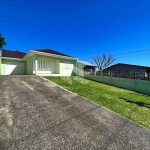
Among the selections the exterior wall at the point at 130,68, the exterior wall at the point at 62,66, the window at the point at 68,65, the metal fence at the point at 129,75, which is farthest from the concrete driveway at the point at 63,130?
the exterior wall at the point at 130,68

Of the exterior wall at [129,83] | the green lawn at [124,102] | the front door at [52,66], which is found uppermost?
the front door at [52,66]

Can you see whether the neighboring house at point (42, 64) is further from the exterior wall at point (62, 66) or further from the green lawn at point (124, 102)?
the green lawn at point (124, 102)

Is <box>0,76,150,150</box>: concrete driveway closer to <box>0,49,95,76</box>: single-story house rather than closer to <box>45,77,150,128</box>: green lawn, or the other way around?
<box>45,77,150,128</box>: green lawn

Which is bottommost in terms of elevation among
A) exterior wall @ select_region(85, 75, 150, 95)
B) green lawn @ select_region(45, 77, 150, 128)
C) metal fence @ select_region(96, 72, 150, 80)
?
green lawn @ select_region(45, 77, 150, 128)

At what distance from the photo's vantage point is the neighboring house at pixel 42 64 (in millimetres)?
11461

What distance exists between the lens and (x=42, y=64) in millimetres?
11844

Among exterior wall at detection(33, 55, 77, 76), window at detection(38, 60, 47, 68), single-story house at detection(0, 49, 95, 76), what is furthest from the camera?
exterior wall at detection(33, 55, 77, 76)

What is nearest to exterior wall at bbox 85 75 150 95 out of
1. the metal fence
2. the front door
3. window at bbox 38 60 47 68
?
the metal fence

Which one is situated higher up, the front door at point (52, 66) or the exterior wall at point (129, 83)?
the front door at point (52, 66)

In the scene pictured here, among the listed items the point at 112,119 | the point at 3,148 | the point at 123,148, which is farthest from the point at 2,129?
the point at 112,119

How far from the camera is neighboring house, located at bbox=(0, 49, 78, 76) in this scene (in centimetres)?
1146

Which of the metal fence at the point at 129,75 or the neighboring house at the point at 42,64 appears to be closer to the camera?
the metal fence at the point at 129,75

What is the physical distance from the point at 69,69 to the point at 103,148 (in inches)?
461

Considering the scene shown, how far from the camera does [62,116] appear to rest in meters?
3.31
